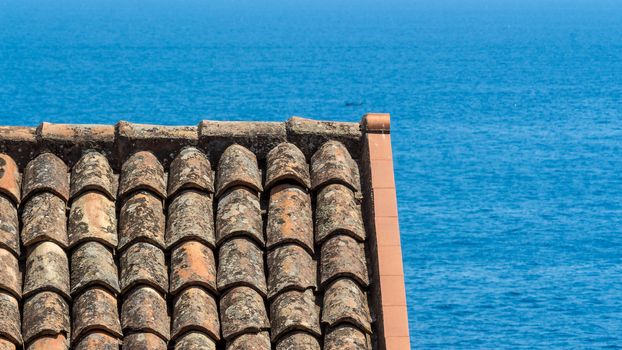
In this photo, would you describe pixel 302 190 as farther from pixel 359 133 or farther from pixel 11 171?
pixel 11 171


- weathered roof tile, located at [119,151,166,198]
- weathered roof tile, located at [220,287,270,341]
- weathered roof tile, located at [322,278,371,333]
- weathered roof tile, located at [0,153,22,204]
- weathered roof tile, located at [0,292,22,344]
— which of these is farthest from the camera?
weathered roof tile, located at [119,151,166,198]

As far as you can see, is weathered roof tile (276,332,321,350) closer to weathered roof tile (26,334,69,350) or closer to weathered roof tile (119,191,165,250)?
weathered roof tile (119,191,165,250)

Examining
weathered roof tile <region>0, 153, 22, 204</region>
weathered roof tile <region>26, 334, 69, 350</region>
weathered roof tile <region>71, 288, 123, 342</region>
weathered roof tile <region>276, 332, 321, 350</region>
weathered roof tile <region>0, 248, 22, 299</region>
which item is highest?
weathered roof tile <region>0, 153, 22, 204</region>

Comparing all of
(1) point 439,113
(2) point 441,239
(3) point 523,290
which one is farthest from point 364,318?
(1) point 439,113

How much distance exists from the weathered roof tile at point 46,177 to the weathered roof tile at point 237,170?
3.09 feet

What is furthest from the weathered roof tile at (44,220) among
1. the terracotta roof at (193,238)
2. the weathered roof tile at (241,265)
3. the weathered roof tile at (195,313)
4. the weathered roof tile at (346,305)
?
the weathered roof tile at (346,305)

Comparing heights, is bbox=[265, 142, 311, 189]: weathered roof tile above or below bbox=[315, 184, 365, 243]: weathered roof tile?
above

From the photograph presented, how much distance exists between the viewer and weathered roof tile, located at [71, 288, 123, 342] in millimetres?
7012

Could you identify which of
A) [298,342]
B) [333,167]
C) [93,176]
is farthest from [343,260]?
[93,176]

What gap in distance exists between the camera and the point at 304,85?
111562 mm

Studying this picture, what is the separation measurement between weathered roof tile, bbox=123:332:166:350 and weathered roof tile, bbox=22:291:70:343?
0.35 m

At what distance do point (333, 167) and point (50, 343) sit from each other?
2167 millimetres

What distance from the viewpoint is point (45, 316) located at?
23.1ft

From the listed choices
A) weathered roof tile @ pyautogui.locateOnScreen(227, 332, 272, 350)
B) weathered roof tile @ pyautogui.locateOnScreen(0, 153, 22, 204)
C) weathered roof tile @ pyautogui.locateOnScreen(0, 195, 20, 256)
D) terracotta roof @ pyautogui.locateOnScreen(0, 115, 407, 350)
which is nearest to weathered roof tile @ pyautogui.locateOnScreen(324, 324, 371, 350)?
terracotta roof @ pyautogui.locateOnScreen(0, 115, 407, 350)
